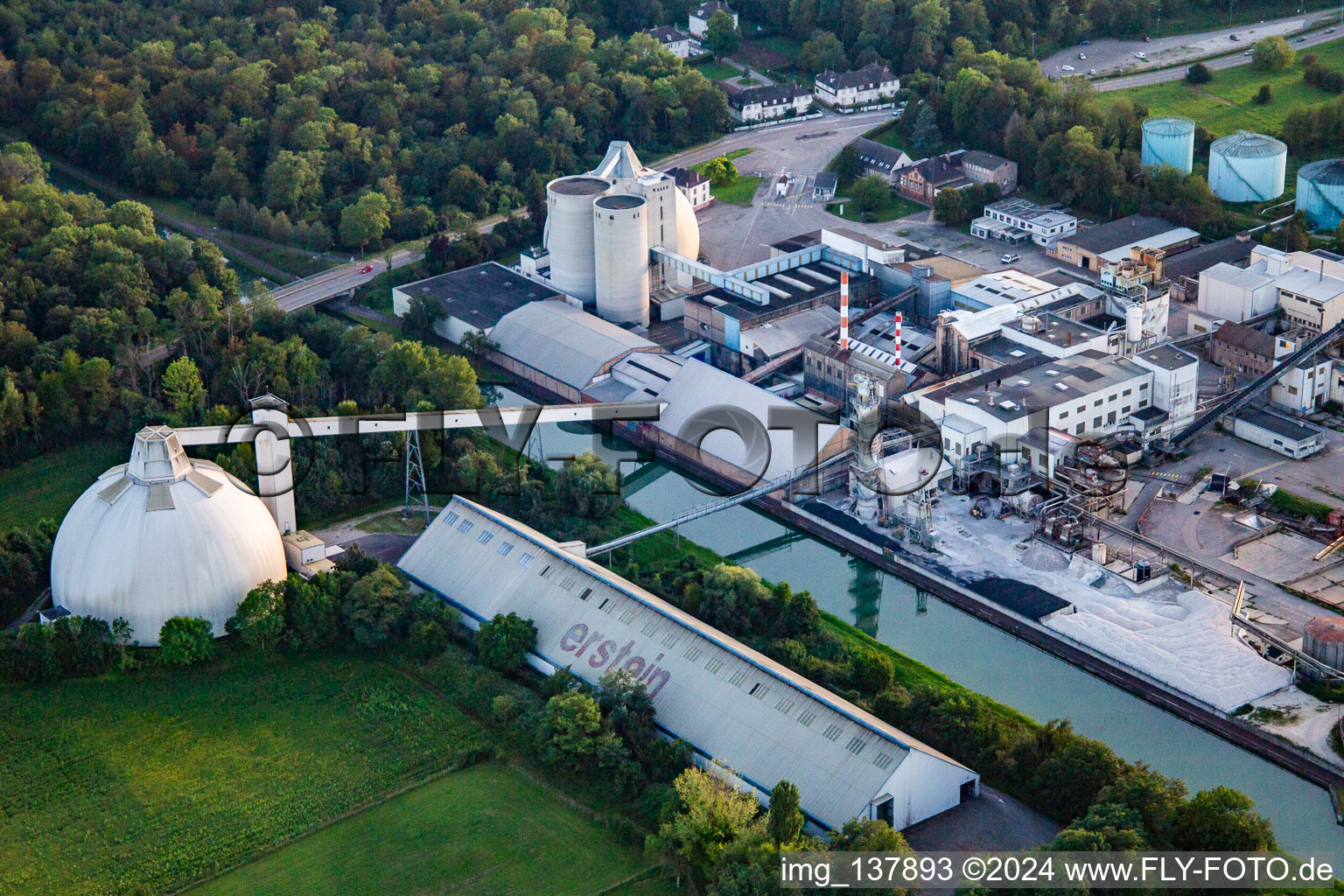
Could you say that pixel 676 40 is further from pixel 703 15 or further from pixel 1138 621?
pixel 1138 621

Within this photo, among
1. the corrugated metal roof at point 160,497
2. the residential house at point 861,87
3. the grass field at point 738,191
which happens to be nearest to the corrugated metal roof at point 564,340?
the grass field at point 738,191

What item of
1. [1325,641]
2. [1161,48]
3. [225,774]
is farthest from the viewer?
[1161,48]

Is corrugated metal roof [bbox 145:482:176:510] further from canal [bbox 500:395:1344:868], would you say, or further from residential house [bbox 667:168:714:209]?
residential house [bbox 667:168:714:209]

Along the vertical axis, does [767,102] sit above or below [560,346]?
above

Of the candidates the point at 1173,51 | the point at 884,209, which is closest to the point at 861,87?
the point at 884,209

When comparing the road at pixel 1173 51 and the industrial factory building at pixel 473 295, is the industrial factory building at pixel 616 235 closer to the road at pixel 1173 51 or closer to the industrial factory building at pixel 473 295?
the industrial factory building at pixel 473 295

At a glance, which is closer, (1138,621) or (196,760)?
(196,760)

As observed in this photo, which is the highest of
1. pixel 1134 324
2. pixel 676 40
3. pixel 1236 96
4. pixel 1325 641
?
pixel 676 40
